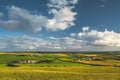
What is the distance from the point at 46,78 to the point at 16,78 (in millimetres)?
7372

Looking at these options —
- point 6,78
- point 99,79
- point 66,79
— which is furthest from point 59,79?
point 6,78

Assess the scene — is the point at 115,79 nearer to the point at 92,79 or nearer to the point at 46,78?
the point at 92,79

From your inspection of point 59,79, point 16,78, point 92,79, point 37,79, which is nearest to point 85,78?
point 92,79

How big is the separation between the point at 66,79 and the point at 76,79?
245cm

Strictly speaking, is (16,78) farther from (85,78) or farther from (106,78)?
(106,78)

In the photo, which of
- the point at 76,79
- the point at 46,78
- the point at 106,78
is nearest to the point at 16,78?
the point at 46,78

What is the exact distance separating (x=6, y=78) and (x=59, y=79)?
12935 mm

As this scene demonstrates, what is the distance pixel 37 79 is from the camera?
168ft

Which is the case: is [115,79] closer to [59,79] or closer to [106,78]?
[106,78]

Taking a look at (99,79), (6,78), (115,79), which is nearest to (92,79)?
(99,79)

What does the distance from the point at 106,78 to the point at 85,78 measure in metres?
5.35

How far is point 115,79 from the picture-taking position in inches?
2019

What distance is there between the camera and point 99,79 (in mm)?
51219

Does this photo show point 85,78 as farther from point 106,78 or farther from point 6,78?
point 6,78
